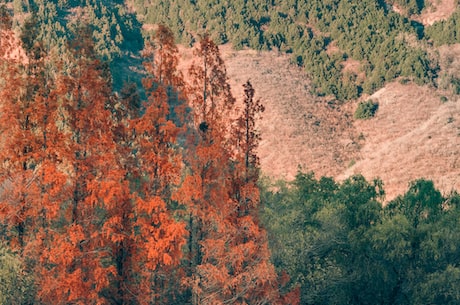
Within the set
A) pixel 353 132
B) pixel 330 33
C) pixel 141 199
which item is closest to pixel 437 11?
pixel 330 33

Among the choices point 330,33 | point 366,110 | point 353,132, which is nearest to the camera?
point 353,132

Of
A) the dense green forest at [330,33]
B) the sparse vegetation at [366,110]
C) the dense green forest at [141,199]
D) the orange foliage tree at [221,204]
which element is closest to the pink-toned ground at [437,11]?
the dense green forest at [330,33]

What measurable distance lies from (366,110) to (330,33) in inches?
748

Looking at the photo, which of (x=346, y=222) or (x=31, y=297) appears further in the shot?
(x=346, y=222)

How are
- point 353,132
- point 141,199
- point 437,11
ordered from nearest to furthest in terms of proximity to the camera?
point 141,199 → point 353,132 → point 437,11

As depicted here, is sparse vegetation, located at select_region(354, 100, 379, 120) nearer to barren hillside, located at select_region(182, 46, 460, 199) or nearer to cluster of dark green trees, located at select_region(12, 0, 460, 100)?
barren hillside, located at select_region(182, 46, 460, 199)

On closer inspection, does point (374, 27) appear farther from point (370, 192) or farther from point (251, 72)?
point (370, 192)

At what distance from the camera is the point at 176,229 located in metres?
19.5

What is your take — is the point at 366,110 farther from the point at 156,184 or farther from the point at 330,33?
the point at 156,184

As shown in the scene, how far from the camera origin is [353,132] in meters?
71.6

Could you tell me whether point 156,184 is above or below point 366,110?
above

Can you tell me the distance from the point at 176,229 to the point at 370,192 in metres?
19.4

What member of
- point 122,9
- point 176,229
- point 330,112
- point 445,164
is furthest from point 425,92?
point 176,229

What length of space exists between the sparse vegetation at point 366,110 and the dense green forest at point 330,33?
3536 millimetres
